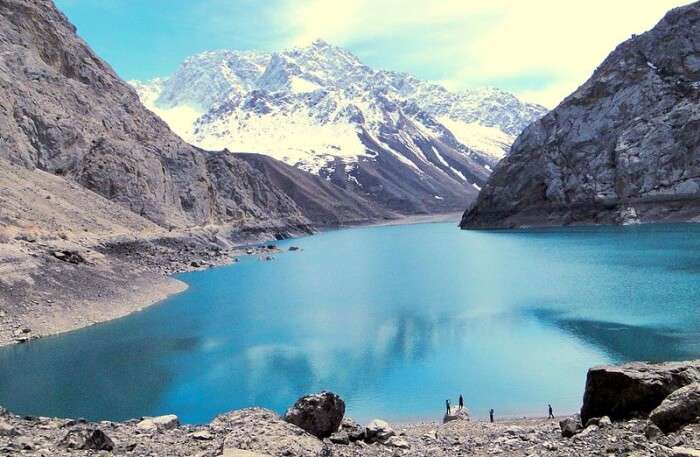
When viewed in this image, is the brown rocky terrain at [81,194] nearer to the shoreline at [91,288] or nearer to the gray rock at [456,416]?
the shoreline at [91,288]

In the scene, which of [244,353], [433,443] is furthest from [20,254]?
[433,443]

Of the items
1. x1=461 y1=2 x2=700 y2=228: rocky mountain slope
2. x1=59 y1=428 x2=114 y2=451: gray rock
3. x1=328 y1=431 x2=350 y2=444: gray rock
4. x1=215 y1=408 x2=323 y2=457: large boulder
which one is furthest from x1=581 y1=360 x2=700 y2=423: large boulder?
x1=461 y1=2 x2=700 y2=228: rocky mountain slope

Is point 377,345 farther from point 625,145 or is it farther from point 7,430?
point 625,145

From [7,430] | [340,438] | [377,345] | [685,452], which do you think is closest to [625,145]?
[377,345]

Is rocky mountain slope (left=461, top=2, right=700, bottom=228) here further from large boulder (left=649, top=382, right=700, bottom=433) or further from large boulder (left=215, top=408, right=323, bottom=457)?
large boulder (left=215, top=408, right=323, bottom=457)

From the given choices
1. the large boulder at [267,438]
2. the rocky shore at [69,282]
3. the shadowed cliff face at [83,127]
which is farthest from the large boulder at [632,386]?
the shadowed cliff face at [83,127]

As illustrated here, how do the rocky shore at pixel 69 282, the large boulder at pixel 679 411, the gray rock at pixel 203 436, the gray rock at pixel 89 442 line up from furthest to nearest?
the rocky shore at pixel 69 282 < the gray rock at pixel 203 436 < the gray rock at pixel 89 442 < the large boulder at pixel 679 411
